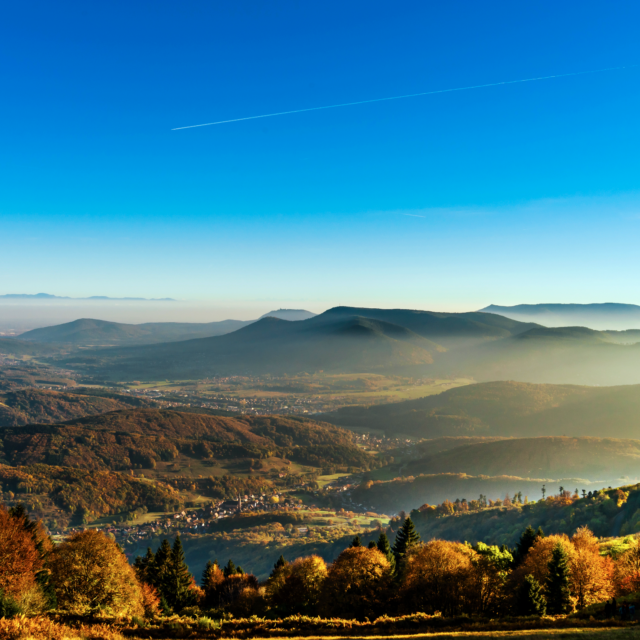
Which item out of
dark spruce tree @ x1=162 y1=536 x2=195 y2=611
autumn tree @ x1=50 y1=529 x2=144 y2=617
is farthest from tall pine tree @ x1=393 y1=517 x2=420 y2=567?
autumn tree @ x1=50 y1=529 x2=144 y2=617

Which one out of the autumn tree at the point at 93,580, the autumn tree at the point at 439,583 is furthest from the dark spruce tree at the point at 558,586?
the autumn tree at the point at 93,580

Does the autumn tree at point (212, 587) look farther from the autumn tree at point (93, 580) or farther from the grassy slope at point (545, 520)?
the grassy slope at point (545, 520)

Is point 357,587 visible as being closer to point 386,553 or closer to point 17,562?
point 386,553

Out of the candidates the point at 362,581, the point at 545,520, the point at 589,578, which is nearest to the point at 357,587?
the point at 362,581

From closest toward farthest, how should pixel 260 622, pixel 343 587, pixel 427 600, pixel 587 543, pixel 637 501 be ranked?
1. pixel 260 622
2. pixel 427 600
3. pixel 343 587
4. pixel 587 543
5. pixel 637 501

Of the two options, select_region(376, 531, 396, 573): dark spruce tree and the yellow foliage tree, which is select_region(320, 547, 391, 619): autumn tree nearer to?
the yellow foliage tree

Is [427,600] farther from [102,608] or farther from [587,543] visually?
[102,608]

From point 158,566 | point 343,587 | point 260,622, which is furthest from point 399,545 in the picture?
point 158,566
